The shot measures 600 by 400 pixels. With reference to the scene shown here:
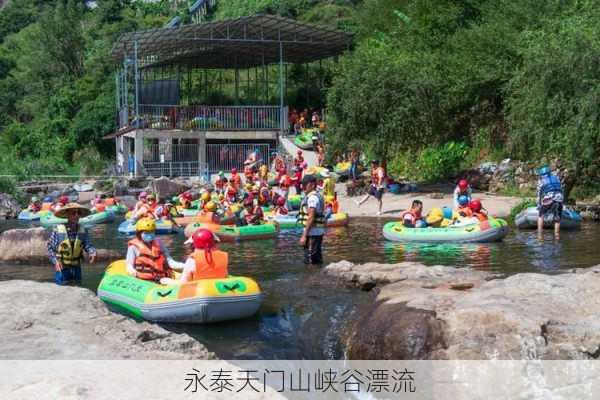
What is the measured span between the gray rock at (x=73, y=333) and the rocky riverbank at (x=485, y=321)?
177 centimetres

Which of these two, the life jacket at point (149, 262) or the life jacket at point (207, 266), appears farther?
the life jacket at point (149, 262)

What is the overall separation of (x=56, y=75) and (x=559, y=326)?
5450cm

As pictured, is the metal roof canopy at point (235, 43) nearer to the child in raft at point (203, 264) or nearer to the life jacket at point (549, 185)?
the life jacket at point (549, 185)

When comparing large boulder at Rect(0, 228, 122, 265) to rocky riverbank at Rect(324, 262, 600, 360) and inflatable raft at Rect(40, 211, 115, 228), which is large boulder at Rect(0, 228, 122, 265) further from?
rocky riverbank at Rect(324, 262, 600, 360)

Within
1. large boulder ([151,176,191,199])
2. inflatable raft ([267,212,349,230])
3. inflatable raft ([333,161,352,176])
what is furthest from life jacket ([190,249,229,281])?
large boulder ([151,176,191,199])

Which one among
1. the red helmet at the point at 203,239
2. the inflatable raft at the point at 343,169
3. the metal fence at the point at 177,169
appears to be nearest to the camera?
the red helmet at the point at 203,239

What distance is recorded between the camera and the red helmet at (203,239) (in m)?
9.27

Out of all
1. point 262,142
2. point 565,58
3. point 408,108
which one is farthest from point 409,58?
point 262,142

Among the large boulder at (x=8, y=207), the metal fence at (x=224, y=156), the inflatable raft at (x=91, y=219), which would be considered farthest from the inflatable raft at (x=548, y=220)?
the large boulder at (x=8, y=207)

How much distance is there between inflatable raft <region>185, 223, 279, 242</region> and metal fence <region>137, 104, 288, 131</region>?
15.2 meters

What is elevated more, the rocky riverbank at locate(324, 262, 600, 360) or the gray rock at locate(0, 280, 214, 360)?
the rocky riverbank at locate(324, 262, 600, 360)

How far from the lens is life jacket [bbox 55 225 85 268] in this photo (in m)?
11.3

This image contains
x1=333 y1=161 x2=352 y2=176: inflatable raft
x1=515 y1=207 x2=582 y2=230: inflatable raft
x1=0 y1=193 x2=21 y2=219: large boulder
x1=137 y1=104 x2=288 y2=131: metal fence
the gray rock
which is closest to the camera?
the gray rock

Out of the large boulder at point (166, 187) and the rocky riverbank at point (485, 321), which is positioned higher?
the rocky riverbank at point (485, 321)
